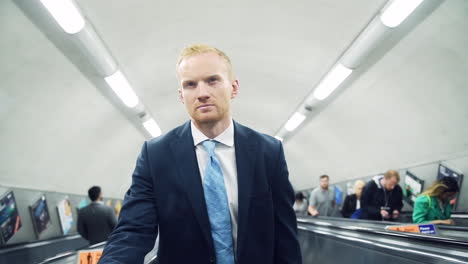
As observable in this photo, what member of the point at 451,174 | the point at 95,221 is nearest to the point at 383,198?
the point at 451,174

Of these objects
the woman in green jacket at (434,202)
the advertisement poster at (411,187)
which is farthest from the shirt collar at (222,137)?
the advertisement poster at (411,187)

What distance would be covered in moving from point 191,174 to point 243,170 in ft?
0.94

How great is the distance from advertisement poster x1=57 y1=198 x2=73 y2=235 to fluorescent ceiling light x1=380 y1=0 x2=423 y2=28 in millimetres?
8623

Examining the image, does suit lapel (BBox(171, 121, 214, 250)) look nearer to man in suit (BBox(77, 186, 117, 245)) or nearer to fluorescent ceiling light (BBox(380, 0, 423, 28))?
fluorescent ceiling light (BBox(380, 0, 423, 28))

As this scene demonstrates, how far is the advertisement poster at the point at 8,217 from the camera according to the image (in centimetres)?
598

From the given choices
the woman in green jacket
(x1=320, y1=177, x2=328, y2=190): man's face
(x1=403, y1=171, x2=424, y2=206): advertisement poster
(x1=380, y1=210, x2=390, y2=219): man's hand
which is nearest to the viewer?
the woman in green jacket

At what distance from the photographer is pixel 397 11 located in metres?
4.98

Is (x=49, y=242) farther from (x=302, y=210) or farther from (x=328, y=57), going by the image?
(x=302, y=210)

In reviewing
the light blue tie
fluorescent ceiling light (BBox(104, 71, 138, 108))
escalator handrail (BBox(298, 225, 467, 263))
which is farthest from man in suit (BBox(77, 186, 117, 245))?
the light blue tie

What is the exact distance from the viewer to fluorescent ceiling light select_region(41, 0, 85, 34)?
14.3 feet

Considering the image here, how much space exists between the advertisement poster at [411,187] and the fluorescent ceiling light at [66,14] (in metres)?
8.14

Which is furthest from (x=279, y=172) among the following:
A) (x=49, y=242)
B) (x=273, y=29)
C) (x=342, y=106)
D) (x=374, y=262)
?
(x=342, y=106)

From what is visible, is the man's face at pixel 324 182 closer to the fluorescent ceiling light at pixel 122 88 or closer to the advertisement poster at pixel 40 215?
the fluorescent ceiling light at pixel 122 88

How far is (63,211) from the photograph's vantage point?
920 cm
